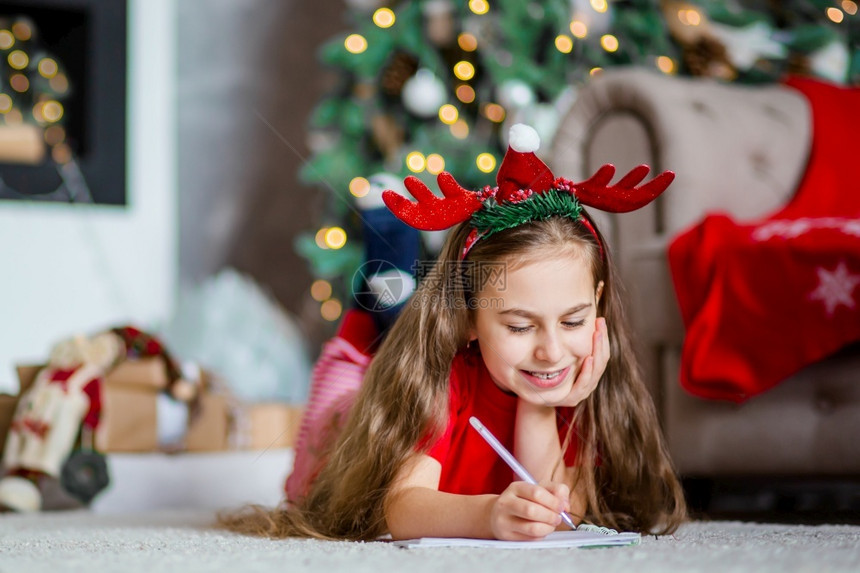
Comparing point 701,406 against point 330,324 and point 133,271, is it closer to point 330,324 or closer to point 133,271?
point 330,324

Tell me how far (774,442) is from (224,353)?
1396 millimetres

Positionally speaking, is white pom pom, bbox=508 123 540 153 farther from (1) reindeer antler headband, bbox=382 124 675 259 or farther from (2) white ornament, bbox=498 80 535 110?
(2) white ornament, bbox=498 80 535 110

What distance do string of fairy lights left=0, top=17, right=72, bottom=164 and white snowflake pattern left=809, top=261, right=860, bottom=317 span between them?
1.83 meters

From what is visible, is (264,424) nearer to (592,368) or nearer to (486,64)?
(486,64)

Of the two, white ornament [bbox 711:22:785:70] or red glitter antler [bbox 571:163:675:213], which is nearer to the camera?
red glitter antler [bbox 571:163:675:213]

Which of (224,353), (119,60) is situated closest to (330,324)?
(224,353)

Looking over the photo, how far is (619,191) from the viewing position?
0.95 m

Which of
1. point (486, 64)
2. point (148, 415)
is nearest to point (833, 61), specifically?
point (486, 64)

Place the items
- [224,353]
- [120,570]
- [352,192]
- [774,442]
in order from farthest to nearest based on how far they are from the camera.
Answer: [224,353] < [352,192] < [774,442] < [120,570]

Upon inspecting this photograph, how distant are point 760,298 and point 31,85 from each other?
1.92 metres

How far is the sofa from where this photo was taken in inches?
46.5

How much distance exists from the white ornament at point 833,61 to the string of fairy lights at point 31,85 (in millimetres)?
1797

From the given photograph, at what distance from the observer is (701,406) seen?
126 cm

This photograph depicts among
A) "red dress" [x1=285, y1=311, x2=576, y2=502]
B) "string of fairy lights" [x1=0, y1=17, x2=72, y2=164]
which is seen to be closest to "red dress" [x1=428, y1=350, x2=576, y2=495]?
"red dress" [x1=285, y1=311, x2=576, y2=502]
